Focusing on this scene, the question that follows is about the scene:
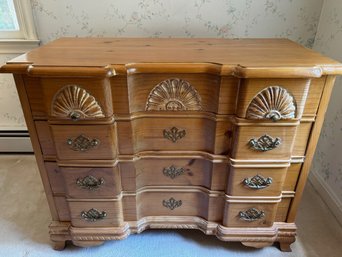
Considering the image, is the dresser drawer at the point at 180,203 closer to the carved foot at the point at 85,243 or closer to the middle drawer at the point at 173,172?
the middle drawer at the point at 173,172

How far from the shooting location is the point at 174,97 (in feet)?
3.03

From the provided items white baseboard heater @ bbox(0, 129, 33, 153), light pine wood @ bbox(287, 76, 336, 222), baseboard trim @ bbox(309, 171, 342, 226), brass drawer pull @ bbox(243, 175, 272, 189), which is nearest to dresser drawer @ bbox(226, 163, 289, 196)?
brass drawer pull @ bbox(243, 175, 272, 189)

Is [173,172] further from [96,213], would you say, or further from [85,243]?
[85,243]

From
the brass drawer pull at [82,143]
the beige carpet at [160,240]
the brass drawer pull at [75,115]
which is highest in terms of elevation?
the brass drawer pull at [75,115]

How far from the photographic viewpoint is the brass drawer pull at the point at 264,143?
3.10ft

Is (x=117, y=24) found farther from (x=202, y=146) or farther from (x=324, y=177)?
(x=324, y=177)

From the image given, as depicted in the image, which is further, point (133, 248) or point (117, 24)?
point (117, 24)

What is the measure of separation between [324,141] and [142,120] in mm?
1157

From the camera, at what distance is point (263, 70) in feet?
2.67

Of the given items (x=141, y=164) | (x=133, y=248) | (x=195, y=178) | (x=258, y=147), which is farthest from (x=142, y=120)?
(x=133, y=248)

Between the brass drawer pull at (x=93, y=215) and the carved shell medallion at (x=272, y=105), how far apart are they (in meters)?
0.75

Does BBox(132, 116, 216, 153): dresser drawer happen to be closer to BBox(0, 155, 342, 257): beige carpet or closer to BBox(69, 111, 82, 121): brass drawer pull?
BBox(69, 111, 82, 121): brass drawer pull

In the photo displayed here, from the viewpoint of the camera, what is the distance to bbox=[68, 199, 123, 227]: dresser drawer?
109 cm

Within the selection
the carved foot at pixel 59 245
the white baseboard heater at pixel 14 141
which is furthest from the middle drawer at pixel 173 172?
the white baseboard heater at pixel 14 141
